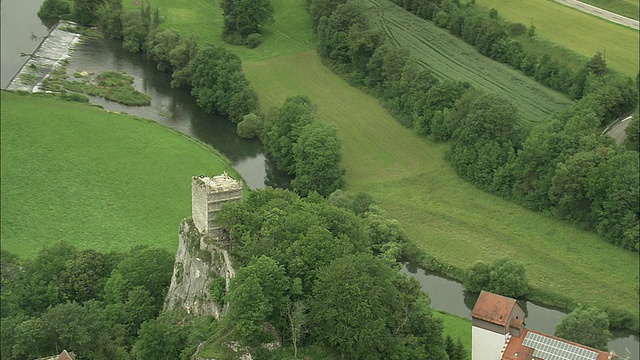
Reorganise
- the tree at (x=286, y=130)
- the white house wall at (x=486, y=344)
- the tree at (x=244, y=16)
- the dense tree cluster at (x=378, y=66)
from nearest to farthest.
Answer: the white house wall at (x=486, y=344) < the tree at (x=286, y=130) < the dense tree cluster at (x=378, y=66) < the tree at (x=244, y=16)

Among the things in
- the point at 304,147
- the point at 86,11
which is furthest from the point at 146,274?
the point at 86,11

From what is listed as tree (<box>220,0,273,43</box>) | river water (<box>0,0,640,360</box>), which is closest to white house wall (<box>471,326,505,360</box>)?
river water (<box>0,0,640,360</box>)

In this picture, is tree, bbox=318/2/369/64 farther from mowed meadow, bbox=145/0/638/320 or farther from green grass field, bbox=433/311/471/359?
green grass field, bbox=433/311/471/359

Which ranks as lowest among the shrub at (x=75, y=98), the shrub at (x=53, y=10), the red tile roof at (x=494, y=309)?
the shrub at (x=75, y=98)

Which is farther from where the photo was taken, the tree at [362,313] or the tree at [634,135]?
the tree at [634,135]

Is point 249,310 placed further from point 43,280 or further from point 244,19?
point 244,19

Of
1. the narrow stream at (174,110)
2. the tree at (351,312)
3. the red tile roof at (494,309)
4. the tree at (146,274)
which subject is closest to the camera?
the tree at (351,312)

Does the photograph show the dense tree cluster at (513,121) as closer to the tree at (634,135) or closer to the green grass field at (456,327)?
the tree at (634,135)

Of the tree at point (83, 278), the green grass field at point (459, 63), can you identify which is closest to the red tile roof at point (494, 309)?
the tree at point (83, 278)
